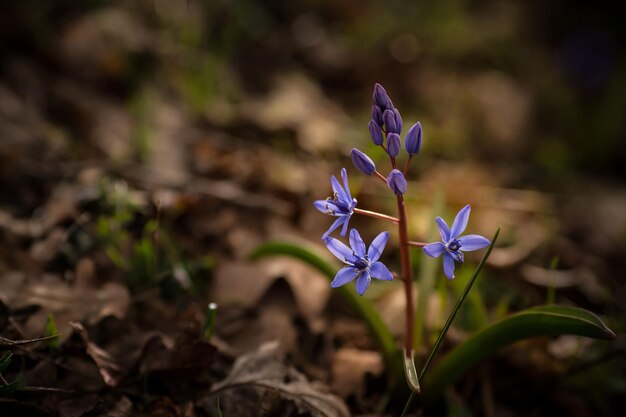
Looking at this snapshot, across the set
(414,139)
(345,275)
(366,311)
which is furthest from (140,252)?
(414,139)

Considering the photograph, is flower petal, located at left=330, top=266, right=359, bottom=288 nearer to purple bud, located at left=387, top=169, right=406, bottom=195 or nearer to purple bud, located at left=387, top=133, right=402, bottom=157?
purple bud, located at left=387, top=169, right=406, bottom=195

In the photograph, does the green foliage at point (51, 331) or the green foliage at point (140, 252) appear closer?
the green foliage at point (51, 331)

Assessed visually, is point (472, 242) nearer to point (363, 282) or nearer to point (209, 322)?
point (363, 282)

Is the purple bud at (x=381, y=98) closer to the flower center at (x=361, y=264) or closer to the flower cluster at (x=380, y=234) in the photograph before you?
the flower cluster at (x=380, y=234)

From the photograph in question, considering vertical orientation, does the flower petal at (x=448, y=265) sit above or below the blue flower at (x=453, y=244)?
below

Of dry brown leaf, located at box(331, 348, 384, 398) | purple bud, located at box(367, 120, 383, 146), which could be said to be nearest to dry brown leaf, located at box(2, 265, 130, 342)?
dry brown leaf, located at box(331, 348, 384, 398)

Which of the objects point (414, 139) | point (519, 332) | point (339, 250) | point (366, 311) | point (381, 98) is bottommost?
point (366, 311)

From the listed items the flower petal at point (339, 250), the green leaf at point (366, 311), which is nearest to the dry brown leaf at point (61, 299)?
the green leaf at point (366, 311)
